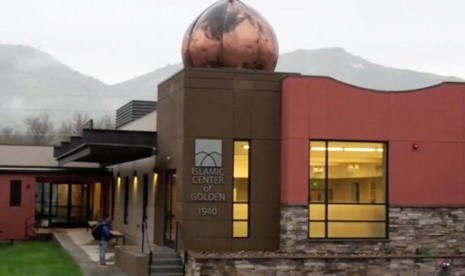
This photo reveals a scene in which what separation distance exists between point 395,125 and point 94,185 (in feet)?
71.5

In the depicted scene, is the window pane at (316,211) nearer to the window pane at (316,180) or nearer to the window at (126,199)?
the window pane at (316,180)

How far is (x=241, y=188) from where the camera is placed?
20.2 m

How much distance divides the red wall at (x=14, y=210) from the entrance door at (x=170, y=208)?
541 inches

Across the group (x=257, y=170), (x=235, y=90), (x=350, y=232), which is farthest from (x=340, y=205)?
(x=235, y=90)

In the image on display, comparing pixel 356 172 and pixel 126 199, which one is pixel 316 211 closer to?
pixel 356 172

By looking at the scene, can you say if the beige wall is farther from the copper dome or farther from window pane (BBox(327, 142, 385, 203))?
window pane (BBox(327, 142, 385, 203))

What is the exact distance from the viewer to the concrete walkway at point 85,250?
67.8 ft

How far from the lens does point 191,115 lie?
65.7 ft

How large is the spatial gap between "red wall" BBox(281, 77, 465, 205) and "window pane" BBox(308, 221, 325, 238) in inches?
29.6

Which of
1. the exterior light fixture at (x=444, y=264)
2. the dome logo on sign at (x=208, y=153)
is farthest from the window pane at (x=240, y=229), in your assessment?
the exterior light fixture at (x=444, y=264)

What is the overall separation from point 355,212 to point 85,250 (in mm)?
9930

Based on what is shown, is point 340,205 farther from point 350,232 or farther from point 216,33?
point 216,33

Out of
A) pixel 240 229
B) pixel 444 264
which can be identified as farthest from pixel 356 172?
pixel 240 229

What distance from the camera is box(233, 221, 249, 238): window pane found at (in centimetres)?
1994
